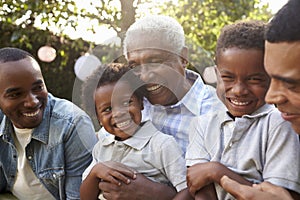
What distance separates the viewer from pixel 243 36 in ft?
6.81

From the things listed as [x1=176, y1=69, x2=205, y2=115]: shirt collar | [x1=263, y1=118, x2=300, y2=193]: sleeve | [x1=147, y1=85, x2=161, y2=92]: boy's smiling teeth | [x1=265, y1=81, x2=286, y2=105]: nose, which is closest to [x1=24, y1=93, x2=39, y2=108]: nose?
[x1=147, y1=85, x2=161, y2=92]: boy's smiling teeth

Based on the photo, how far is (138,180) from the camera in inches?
93.0

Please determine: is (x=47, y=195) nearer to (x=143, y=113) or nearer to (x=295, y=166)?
(x=143, y=113)

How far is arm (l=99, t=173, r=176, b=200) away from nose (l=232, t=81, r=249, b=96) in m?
0.60

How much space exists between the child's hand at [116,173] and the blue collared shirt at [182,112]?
0.30 m

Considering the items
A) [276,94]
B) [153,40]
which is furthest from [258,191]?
[153,40]

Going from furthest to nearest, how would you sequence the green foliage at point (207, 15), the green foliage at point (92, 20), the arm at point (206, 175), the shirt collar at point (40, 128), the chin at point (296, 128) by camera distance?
1. the green foliage at point (207, 15)
2. the green foliage at point (92, 20)
3. the shirt collar at point (40, 128)
4. the arm at point (206, 175)
5. the chin at point (296, 128)

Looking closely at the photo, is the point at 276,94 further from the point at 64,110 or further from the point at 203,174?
the point at 64,110

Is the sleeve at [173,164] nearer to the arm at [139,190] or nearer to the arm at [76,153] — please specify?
the arm at [139,190]

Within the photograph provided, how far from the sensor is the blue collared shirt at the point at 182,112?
2.60 m

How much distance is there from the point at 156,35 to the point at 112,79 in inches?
15.2

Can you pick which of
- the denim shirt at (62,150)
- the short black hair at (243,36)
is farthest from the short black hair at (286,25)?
the denim shirt at (62,150)

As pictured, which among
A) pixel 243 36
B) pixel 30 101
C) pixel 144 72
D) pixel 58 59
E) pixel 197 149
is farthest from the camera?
pixel 58 59

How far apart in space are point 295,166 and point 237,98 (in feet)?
1.16
